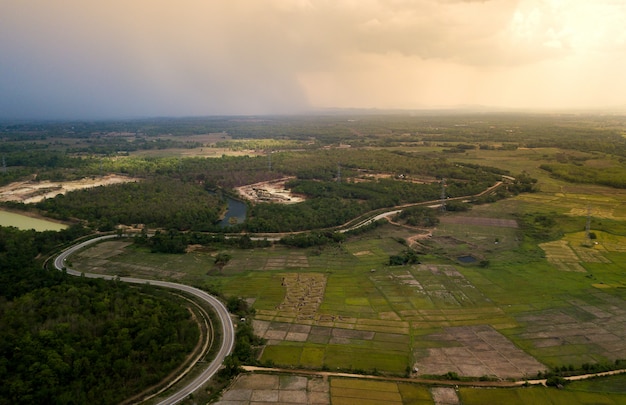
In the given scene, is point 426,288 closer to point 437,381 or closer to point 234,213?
point 437,381

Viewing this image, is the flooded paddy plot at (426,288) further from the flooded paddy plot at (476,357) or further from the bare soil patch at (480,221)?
the bare soil patch at (480,221)

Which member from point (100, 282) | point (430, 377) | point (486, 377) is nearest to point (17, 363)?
point (100, 282)

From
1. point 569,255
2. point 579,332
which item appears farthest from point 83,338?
point 569,255

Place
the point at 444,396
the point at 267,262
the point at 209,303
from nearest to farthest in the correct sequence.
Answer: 1. the point at 444,396
2. the point at 209,303
3. the point at 267,262

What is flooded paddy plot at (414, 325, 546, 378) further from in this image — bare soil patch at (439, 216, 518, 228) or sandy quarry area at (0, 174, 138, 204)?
sandy quarry area at (0, 174, 138, 204)

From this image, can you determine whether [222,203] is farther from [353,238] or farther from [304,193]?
[353,238]

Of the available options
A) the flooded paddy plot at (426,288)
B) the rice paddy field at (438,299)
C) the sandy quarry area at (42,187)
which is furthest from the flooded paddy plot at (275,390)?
the sandy quarry area at (42,187)
